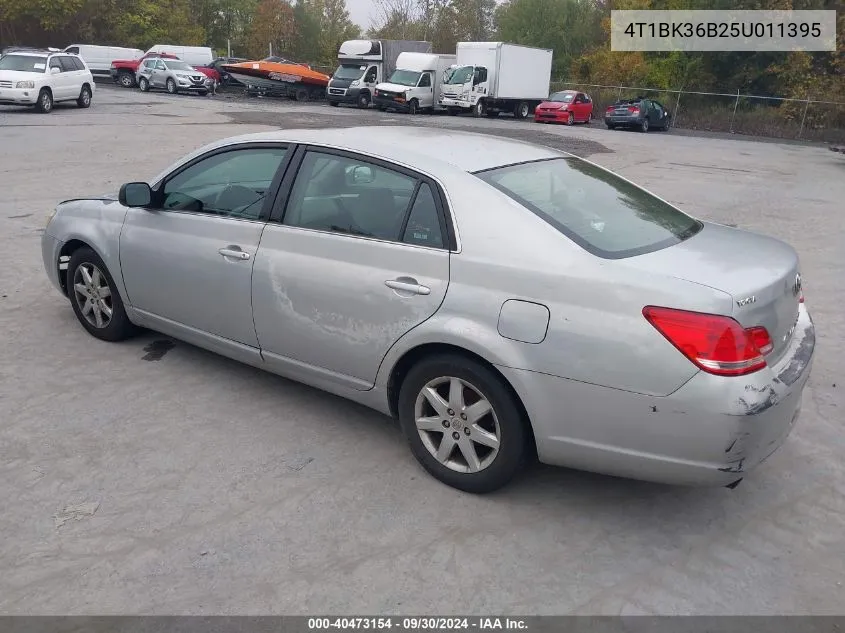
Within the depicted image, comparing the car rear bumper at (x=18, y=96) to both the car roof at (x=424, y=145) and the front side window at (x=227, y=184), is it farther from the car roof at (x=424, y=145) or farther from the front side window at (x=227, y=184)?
the car roof at (x=424, y=145)

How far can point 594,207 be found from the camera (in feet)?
12.3

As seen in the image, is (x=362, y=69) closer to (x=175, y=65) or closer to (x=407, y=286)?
(x=175, y=65)

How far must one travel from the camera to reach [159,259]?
4570mm

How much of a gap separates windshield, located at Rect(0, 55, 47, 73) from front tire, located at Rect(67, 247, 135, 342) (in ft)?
68.2

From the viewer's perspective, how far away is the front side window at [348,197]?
3.70 metres

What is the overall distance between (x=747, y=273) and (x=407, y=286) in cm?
148

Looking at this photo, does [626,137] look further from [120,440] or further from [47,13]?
[47,13]

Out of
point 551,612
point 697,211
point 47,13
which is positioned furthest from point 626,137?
point 47,13

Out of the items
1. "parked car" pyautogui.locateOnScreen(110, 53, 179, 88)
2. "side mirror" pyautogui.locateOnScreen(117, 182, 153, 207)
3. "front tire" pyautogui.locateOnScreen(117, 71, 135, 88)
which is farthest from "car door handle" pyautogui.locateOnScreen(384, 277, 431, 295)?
"front tire" pyautogui.locateOnScreen(117, 71, 135, 88)

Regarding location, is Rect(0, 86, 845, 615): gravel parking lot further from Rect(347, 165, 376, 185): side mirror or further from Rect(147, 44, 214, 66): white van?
Rect(147, 44, 214, 66): white van

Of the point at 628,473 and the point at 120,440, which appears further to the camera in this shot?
the point at 120,440

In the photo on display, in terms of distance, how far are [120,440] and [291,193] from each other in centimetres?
157

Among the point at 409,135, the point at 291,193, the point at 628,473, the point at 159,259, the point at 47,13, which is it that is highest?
the point at 47,13
